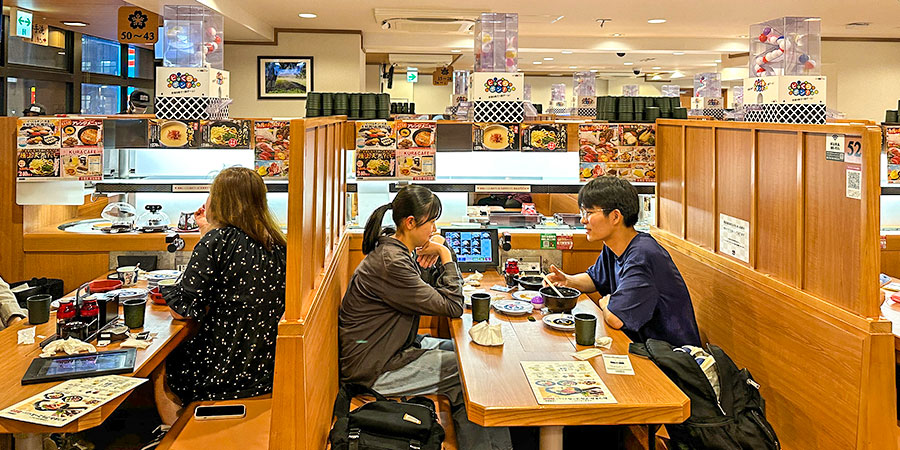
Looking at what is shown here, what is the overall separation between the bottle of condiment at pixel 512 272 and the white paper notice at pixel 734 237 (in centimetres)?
95

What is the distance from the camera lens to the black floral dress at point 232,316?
8.98ft

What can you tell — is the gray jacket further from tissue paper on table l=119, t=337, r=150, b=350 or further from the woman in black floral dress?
tissue paper on table l=119, t=337, r=150, b=350

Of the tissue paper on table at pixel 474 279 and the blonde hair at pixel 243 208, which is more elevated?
the blonde hair at pixel 243 208

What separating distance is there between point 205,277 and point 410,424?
97 cm

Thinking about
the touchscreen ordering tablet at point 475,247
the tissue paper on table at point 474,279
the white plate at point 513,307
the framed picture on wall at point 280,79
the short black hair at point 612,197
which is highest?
the framed picture on wall at point 280,79

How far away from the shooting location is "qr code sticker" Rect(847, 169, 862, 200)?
216 centimetres

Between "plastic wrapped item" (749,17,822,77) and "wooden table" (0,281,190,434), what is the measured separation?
3.83 meters

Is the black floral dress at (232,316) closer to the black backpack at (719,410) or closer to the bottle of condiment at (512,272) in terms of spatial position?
the bottle of condiment at (512,272)

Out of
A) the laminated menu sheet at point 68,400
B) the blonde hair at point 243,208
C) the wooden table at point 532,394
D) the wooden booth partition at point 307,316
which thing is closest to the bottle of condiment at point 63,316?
the laminated menu sheet at point 68,400

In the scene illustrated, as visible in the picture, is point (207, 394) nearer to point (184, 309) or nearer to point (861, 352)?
point (184, 309)

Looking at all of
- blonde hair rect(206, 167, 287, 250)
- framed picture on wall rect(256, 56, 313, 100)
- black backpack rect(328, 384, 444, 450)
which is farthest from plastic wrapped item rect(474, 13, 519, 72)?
framed picture on wall rect(256, 56, 313, 100)

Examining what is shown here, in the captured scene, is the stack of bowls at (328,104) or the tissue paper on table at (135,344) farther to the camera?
the stack of bowls at (328,104)

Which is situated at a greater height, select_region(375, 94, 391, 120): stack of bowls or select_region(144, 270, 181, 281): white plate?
select_region(375, 94, 391, 120): stack of bowls

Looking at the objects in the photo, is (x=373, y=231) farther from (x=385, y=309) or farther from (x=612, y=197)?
(x=612, y=197)
